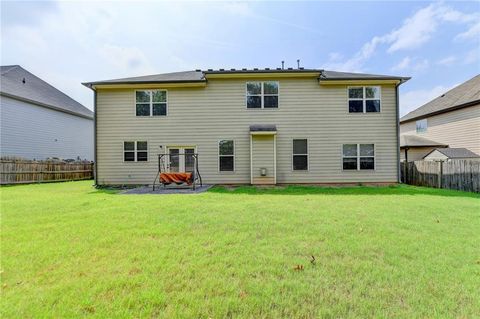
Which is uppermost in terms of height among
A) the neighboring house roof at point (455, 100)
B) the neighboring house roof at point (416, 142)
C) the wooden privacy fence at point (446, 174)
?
the neighboring house roof at point (455, 100)

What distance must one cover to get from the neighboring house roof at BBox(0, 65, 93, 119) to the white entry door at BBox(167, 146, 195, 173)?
12480 mm

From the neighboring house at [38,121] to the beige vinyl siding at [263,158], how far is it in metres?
15.9

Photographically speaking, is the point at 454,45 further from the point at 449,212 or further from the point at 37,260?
the point at 37,260

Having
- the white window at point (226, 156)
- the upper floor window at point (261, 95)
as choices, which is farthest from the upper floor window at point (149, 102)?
the upper floor window at point (261, 95)

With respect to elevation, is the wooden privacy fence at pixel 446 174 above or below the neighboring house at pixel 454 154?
below

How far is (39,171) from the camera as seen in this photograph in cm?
1547

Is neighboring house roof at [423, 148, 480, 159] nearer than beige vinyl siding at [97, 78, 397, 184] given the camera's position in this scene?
No

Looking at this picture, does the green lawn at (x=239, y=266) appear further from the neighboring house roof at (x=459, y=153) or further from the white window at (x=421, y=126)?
the white window at (x=421, y=126)

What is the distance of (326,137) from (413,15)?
25.7ft

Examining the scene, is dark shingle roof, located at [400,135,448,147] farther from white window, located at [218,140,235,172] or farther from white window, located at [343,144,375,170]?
white window, located at [218,140,235,172]

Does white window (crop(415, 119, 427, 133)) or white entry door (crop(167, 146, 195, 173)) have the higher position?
white window (crop(415, 119, 427, 133))

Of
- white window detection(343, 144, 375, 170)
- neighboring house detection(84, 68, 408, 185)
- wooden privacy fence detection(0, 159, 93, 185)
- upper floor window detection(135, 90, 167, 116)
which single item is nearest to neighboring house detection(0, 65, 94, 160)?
wooden privacy fence detection(0, 159, 93, 185)

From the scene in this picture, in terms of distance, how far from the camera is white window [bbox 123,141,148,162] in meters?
12.9

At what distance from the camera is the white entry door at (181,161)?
1281cm
